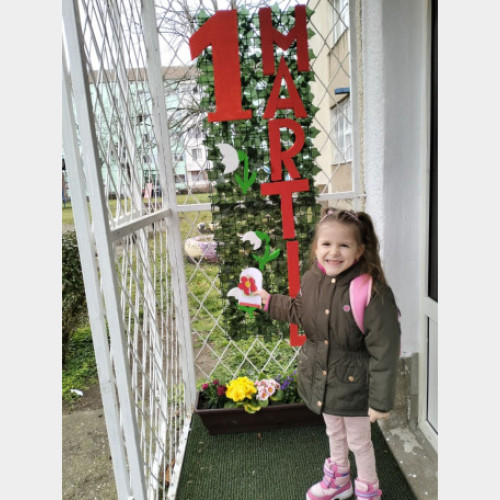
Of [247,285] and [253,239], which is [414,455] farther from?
[253,239]

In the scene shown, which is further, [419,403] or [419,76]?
[419,403]

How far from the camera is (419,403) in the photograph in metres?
1.99

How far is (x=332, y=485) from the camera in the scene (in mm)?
1729

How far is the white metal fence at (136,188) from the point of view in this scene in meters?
1.11

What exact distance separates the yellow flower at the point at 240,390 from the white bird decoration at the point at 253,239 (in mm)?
736

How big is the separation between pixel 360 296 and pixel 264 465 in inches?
42.0

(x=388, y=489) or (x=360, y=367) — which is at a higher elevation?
(x=360, y=367)

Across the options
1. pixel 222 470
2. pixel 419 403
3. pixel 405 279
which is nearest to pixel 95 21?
pixel 405 279

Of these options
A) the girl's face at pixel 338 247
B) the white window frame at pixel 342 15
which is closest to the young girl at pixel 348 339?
the girl's face at pixel 338 247

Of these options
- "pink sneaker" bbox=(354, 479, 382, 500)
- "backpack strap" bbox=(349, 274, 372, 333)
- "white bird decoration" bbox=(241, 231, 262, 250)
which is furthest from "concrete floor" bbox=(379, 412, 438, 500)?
"white bird decoration" bbox=(241, 231, 262, 250)

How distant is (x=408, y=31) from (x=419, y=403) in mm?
1723

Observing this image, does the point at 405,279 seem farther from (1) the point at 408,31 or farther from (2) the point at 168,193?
(2) the point at 168,193

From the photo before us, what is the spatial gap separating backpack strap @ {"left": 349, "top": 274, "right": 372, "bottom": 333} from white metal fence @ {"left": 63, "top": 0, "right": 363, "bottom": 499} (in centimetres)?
77

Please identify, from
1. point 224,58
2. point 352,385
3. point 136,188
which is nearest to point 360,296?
point 352,385
